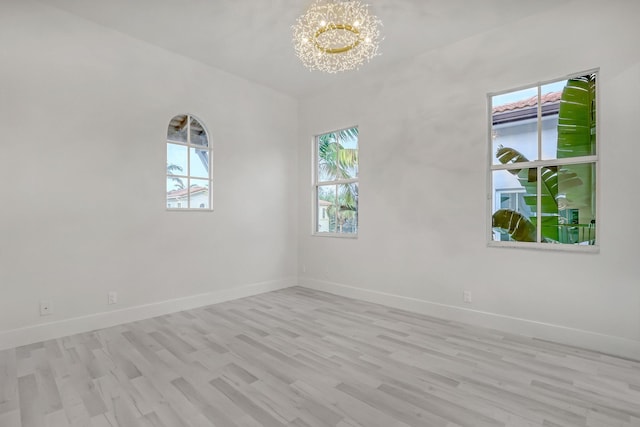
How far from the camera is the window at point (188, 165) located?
13.1 ft

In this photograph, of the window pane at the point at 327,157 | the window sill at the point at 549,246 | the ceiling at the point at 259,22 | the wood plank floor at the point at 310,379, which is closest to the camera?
the wood plank floor at the point at 310,379

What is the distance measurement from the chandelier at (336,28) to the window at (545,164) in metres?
1.55

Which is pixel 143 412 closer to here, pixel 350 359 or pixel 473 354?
pixel 350 359

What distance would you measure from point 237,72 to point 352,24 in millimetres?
2148

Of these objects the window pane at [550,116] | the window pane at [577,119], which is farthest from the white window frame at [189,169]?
the window pane at [577,119]

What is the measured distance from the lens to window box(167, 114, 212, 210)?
13.1 feet

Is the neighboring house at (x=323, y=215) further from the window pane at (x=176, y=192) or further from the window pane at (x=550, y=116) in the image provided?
the window pane at (x=550, y=116)

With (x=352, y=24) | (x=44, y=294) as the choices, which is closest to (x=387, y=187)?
(x=352, y=24)

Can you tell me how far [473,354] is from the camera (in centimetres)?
272

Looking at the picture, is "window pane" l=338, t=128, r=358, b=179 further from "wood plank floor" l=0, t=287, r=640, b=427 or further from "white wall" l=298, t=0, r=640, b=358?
"wood plank floor" l=0, t=287, r=640, b=427

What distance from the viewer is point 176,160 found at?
13.2 feet

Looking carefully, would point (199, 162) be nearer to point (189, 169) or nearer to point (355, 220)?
point (189, 169)

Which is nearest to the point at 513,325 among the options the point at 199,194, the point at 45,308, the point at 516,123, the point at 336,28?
the point at 516,123

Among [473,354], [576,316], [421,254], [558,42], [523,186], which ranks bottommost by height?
[473,354]
